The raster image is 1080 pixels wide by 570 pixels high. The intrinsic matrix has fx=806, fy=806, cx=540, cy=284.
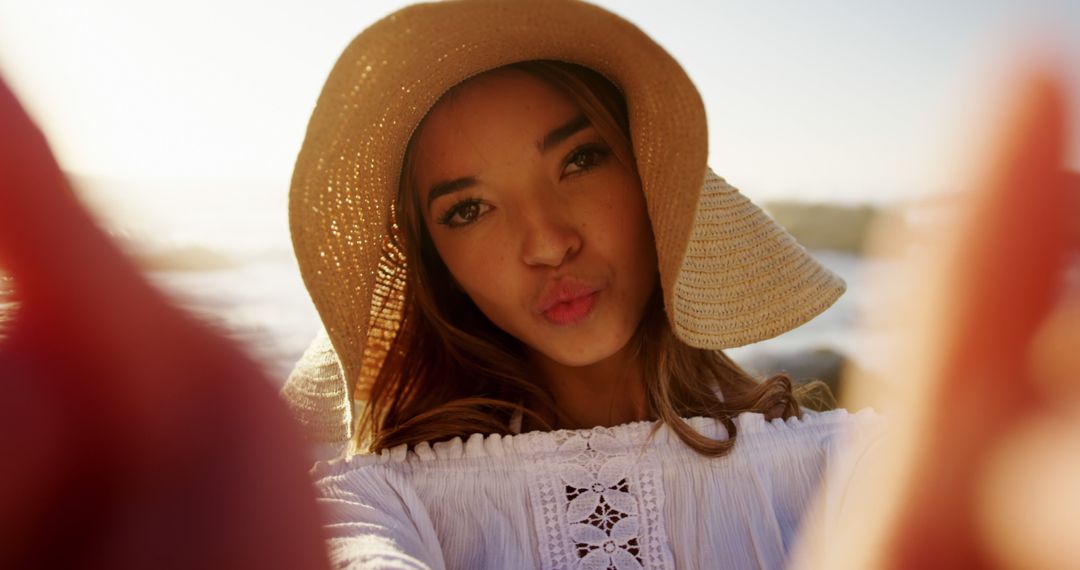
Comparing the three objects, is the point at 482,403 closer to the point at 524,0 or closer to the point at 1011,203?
the point at 524,0

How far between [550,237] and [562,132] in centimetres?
25

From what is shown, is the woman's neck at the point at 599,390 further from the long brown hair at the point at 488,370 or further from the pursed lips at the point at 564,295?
the pursed lips at the point at 564,295

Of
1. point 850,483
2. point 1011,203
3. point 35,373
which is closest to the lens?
point 35,373

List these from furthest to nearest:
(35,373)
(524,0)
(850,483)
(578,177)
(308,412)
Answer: (308,412) < (578,177) < (850,483) < (524,0) < (35,373)

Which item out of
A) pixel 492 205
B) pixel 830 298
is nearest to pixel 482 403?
pixel 492 205

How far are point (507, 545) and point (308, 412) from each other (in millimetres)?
599

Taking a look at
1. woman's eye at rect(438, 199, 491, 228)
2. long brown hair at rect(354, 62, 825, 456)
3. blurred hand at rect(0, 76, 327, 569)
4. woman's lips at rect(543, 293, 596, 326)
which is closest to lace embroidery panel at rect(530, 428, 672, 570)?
long brown hair at rect(354, 62, 825, 456)

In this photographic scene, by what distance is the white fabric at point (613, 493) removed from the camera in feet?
5.93

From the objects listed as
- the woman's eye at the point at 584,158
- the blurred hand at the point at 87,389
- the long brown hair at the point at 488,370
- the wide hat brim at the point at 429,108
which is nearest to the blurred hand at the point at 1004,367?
the wide hat brim at the point at 429,108

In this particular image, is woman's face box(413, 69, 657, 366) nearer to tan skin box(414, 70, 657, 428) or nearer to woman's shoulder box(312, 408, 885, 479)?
tan skin box(414, 70, 657, 428)

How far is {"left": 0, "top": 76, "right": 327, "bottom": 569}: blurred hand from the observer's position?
72 centimetres

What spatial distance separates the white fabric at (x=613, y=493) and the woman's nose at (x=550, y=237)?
44 cm

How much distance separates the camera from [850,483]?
5.70 ft

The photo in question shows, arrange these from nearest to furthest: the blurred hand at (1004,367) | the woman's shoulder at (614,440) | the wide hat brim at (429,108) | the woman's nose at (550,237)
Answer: the blurred hand at (1004,367) → the wide hat brim at (429,108) → the woman's nose at (550,237) → the woman's shoulder at (614,440)
